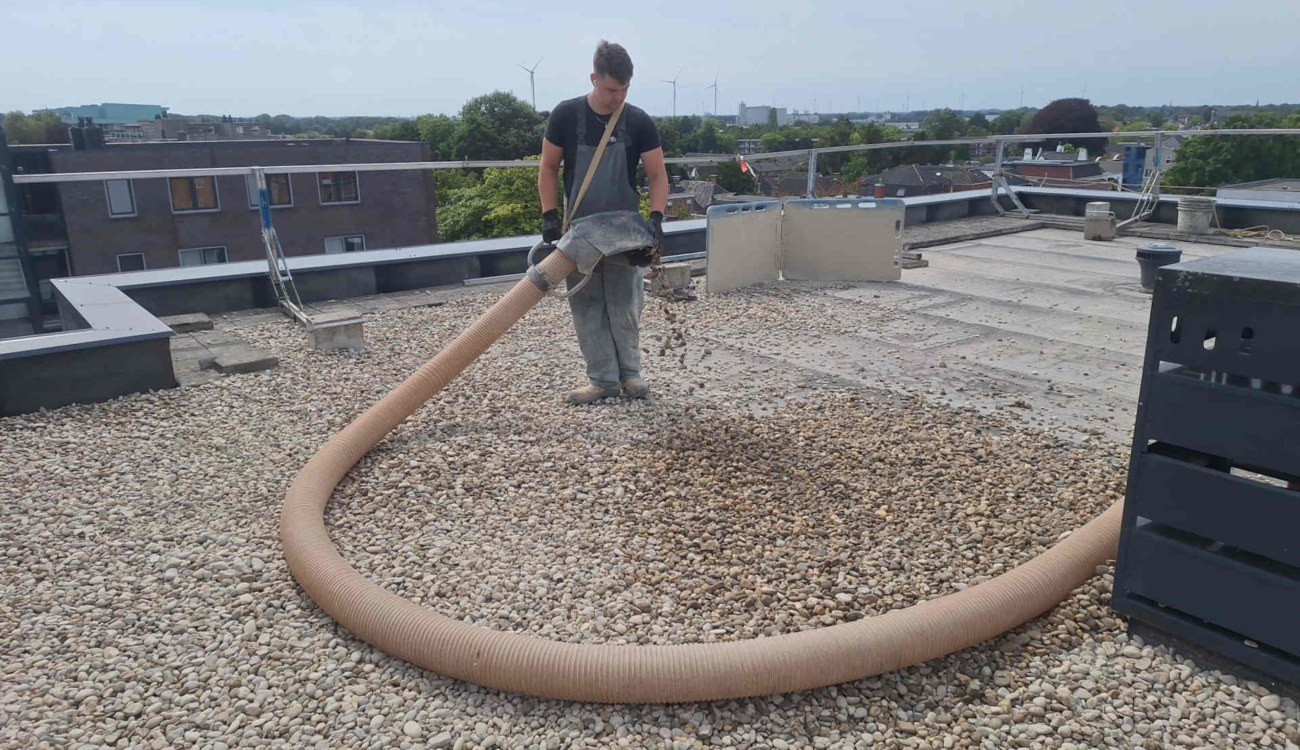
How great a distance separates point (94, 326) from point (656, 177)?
345cm

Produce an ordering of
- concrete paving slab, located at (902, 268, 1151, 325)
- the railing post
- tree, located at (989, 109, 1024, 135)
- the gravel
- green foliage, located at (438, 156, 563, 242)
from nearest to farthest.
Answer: the gravel → concrete paving slab, located at (902, 268, 1151, 325) → the railing post → green foliage, located at (438, 156, 563, 242) → tree, located at (989, 109, 1024, 135)

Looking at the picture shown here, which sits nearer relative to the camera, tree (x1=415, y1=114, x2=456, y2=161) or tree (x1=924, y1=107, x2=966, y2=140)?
tree (x1=415, y1=114, x2=456, y2=161)

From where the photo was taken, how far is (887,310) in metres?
7.37

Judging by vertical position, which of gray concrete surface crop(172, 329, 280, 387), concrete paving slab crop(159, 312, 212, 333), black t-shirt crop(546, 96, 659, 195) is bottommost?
gray concrete surface crop(172, 329, 280, 387)

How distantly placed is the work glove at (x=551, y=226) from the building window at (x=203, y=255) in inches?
1038

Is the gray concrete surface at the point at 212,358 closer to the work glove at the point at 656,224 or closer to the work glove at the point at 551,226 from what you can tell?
the work glove at the point at 551,226

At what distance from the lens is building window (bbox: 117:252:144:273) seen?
26.6 meters

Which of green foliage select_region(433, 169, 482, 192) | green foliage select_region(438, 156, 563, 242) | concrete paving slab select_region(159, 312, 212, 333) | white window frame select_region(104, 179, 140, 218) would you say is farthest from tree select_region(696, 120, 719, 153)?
concrete paving slab select_region(159, 312, 212, 333)

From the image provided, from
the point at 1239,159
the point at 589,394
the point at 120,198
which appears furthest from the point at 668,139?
the point at 1239,159

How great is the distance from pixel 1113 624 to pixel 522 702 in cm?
189

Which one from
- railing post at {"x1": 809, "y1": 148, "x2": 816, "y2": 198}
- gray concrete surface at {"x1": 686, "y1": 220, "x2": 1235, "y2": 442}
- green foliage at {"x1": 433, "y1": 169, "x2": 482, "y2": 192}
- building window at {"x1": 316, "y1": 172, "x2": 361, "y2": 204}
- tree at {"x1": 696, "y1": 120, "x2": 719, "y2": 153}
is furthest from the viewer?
tree at {"x1": 696, "y1": 120, "x2": 719, "y2": 153}

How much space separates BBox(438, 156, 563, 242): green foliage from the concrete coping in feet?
92.5

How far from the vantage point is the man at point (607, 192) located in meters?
4.48

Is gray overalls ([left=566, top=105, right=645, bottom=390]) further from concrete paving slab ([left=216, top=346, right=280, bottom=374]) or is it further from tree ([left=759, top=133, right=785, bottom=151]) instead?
tree ([left=759, top=133, right=785, bottom=151])
